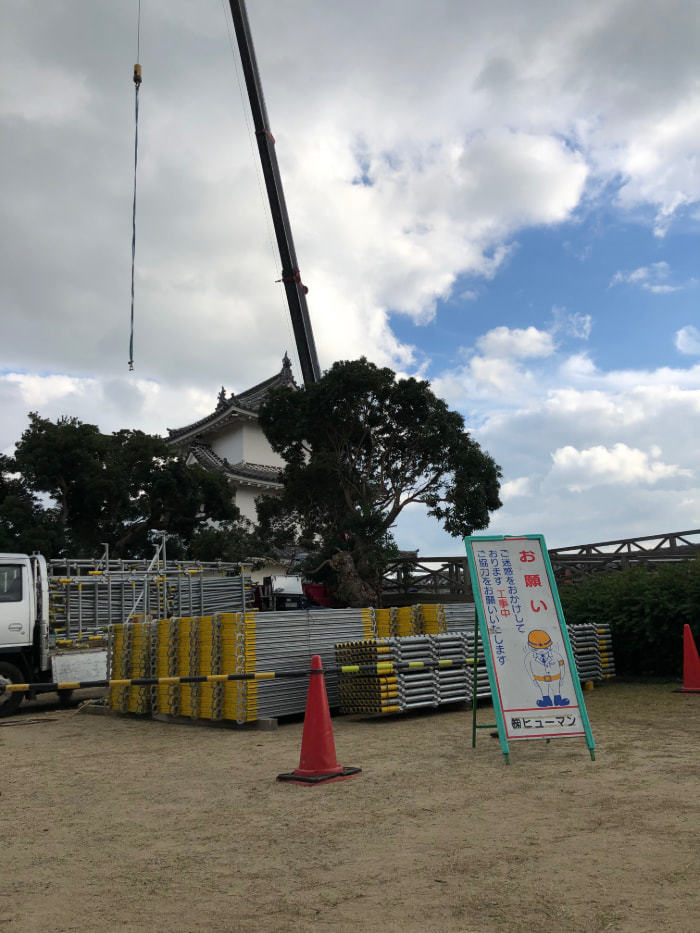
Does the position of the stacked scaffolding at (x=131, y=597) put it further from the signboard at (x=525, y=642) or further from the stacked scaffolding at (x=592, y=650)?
the signboard at (x=525, y=642)

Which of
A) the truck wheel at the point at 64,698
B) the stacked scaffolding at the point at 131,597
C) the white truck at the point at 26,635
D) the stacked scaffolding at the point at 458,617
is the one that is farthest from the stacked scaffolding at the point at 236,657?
the stacked scaffolding at the point at 131,597

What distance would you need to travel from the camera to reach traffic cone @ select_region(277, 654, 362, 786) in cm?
676

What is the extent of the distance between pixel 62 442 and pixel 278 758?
73.3 ft

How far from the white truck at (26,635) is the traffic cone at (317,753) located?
303 inches

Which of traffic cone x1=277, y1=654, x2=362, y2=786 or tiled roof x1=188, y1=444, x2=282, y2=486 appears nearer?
traffic cone x1=277, y1=654, x2=362, y2=786

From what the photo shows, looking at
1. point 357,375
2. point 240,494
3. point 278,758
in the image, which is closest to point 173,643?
point 278,758

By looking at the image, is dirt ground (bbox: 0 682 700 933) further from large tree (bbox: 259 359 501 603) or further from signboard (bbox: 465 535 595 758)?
large tree (bbox: 259 359 501 603)

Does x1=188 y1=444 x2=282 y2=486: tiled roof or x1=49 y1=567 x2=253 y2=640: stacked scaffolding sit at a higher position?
x1=188 y1=444 x2=282 y2=486: tiled roof

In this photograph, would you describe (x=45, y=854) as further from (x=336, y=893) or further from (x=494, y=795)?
(x=494, y=795)

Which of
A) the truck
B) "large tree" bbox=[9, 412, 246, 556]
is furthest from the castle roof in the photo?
the truck

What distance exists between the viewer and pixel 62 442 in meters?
27.7

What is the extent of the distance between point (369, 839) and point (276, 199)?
3098 centimetres

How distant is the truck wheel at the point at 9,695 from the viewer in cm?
1266

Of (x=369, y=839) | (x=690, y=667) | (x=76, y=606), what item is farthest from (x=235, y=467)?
(x=369, y=839)
